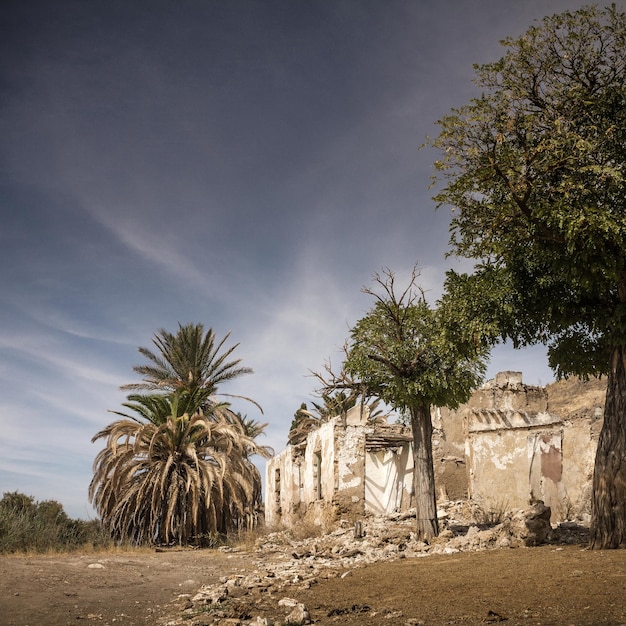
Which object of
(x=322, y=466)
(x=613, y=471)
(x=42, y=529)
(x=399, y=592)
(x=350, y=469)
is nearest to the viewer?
(x=399, y=592)

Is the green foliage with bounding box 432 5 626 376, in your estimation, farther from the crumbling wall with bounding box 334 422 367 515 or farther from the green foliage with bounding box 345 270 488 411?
Result: the crumbling wall with bounding box 334 422 367 515

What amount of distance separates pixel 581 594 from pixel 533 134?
6930 millimetres

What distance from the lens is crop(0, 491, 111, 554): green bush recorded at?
15023 millimetres

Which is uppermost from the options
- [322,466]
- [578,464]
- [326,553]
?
[322,466]

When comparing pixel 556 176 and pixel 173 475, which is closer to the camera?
pixel 556 176

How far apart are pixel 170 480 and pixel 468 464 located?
9440 mm

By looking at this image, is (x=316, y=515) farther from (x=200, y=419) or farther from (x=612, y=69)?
(x=612, y=69)

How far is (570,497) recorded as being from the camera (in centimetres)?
1655

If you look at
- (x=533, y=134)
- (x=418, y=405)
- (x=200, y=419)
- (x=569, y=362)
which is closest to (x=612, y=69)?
(x=533, y=134)

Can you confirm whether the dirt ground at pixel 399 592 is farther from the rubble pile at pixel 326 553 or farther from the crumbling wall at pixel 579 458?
the crumbling wall at pixel 579 458

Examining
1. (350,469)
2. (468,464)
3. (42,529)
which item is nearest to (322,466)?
(350,469)

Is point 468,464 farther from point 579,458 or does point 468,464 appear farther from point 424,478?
point 424,478

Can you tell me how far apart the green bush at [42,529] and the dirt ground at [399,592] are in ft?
14.6

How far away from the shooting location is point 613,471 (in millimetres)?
9836
